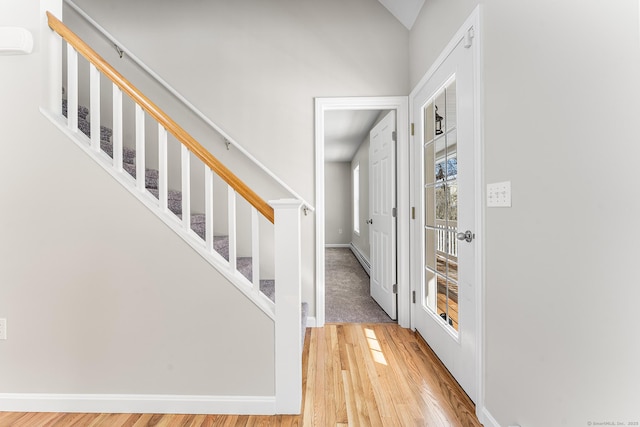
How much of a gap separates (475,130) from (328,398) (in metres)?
1.58

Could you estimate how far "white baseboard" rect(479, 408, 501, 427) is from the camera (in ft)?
4.47

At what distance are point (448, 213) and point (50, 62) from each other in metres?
2.39

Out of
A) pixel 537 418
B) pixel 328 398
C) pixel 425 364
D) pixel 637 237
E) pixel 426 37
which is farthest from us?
pixel 426 37

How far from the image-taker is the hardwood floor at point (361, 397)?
146 cm

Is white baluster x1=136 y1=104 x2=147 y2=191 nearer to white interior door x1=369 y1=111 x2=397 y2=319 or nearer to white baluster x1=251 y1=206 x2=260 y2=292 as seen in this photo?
white baluster x1=251 y1=206 x2=260 y2=292

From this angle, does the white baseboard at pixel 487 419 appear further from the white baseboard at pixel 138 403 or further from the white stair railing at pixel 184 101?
the white stair railing at pixel 184 101

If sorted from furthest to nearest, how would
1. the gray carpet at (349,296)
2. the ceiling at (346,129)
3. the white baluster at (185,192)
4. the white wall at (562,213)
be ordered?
the ceiling at (346,129) < the gray carpet at (349,296) < the white baluster at (185,192) < the white wall at (562,213)

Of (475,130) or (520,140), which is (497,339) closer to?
(520,140)

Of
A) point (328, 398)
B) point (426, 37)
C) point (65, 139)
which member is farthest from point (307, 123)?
point (328, 398)

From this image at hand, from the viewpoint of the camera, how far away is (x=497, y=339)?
135 cm

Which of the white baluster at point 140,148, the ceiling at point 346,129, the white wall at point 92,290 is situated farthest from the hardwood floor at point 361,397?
the ceiling at point 346,129

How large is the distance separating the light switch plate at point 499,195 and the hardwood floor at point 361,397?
1.04 metres

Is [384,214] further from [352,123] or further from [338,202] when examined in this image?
[338,202]

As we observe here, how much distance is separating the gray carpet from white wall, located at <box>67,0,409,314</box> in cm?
45
